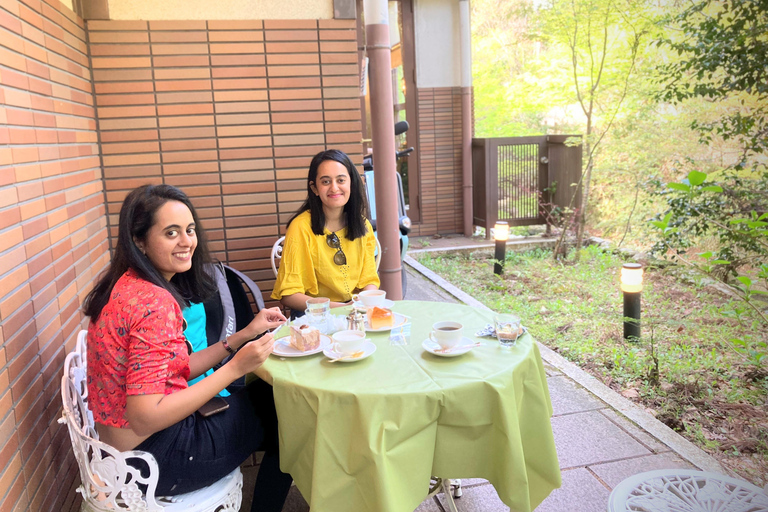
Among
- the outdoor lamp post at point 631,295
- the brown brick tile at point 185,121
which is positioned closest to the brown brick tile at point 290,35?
the brown brick tile at point 185,121

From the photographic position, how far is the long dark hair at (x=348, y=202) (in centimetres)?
288

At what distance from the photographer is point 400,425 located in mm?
1604

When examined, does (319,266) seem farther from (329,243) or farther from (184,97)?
(184,97)

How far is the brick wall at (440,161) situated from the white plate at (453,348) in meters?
6.65

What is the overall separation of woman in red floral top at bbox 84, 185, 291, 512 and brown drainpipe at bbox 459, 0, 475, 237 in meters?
6.83

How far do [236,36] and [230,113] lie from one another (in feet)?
1.49

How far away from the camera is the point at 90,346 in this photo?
1623 millimetres

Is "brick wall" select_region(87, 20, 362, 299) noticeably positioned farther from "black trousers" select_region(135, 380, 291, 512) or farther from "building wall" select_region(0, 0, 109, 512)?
"black trousers" select_region(135, 380, 291, 512)

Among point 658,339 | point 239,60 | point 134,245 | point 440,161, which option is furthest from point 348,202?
point 440,161

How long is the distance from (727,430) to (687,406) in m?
0.28

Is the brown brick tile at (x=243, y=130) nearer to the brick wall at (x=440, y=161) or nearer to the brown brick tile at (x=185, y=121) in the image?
the brown brick tile at (x=185, y=121)

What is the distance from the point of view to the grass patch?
3.06 meters

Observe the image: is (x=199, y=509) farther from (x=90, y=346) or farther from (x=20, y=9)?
(x=20, y=9)

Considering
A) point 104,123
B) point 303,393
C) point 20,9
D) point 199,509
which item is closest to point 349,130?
point 104,123
